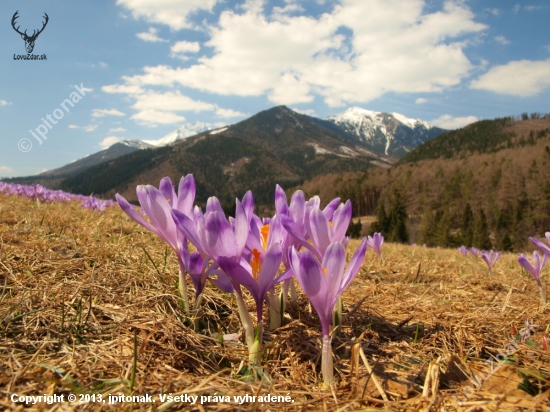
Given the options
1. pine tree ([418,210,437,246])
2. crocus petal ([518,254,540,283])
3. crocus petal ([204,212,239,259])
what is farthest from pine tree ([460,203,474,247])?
crocus petal ([204,212,239,259])

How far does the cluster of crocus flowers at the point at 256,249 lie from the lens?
1216 mm

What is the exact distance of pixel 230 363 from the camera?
1.44 m

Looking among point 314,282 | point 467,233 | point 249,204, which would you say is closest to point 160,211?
point 249,204

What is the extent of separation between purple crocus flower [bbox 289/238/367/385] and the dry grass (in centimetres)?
14

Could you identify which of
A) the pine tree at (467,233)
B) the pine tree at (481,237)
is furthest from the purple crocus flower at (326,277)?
the pine tree at (467,233)

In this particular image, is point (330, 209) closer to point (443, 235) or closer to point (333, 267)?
point (333, 267)

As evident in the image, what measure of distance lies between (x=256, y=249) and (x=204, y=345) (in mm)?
476

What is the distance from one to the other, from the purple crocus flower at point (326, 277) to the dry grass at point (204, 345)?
145mm

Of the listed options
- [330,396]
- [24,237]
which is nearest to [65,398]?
[330,396]

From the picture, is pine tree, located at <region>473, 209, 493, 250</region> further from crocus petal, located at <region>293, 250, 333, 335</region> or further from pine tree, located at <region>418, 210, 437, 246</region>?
crocus petal, located at <region>293, 250, 333, 335</region>

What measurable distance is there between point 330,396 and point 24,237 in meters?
2.56

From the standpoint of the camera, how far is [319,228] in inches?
57.4

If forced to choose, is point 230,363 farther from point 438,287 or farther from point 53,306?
point 438,287

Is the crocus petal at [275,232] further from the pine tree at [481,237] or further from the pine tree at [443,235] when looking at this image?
the pine tree at [443,235]
